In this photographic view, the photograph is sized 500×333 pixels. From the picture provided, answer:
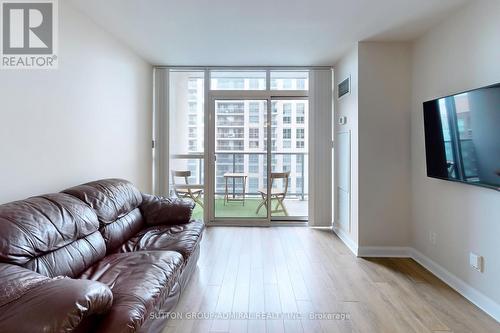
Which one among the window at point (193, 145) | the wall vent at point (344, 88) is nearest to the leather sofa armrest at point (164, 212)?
the window at point (193, 145)

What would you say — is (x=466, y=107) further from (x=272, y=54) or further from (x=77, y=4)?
(x=77, y=4)

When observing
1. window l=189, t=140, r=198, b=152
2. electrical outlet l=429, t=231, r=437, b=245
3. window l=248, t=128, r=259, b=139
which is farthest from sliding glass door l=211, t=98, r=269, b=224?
electrical outlet l=429, t=231, r=437, b=245

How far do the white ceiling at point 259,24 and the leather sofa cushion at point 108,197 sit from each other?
67.0 inches

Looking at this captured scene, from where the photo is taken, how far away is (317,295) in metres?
2.51

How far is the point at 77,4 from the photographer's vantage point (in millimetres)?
2646

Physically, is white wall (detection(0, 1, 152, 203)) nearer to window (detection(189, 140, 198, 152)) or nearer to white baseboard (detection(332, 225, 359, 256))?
window (detection(189, 140, 198, 152))

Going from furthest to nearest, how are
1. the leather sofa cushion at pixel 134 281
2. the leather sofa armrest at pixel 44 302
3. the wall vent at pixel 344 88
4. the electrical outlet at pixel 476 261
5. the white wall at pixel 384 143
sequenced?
the wall vent at pixel 344 88, the white wall at pixel 384 143, the electrical outlet at pixel 476 261, the leather sofa cushion at pixel 134 281, the leather sofa armrest at pixel 44 302

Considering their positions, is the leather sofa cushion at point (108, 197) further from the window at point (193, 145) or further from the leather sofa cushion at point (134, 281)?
the window at point (193, 145)

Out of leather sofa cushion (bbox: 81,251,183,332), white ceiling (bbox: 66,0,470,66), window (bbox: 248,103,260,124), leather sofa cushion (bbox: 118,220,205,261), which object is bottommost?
leather sofa cushion (bbox: 81,251,183,332)

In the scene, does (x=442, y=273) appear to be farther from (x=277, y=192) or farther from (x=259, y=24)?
(x=259, y=24)

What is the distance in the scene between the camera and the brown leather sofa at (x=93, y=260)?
1.21m

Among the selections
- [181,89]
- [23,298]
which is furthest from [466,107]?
[181,89]

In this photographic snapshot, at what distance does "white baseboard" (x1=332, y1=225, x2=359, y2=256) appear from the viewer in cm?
356

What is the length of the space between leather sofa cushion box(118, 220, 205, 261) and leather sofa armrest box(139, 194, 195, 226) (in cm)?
10
